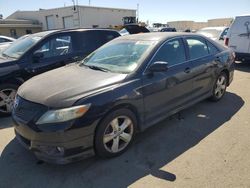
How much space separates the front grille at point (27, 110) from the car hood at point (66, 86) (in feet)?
0.18

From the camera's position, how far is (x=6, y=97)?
518 centimetres

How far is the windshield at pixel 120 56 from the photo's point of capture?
3764mm

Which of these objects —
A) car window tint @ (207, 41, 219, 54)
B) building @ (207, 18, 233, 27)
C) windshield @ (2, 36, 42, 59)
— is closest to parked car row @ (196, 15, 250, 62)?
car window tint @ (207, 41, 219, 54)

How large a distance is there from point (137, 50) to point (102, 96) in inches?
47.9

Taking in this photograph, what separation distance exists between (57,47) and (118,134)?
3.22 m

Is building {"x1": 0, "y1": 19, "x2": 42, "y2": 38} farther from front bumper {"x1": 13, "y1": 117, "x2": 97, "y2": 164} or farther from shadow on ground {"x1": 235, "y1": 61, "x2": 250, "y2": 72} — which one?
front bumper {"x1": 13, "y1": 117, "x2": 97, "y2": 164}

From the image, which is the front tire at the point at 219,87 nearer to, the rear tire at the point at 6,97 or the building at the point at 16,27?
the rear tire at the point at 6,97

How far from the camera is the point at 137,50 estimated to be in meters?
3.99

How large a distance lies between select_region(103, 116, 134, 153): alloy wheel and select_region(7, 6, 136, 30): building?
36.9 m

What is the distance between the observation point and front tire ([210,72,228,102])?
5383 mm

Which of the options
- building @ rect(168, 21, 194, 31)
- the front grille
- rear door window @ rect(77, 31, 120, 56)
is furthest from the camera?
building @ rect(168, 21, 194, 31)

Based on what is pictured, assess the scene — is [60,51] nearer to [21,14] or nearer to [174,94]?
[174,94]

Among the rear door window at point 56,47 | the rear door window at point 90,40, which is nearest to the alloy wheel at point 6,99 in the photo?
the rear door window at point 56,47

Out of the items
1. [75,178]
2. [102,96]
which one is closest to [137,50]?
[102,96]
